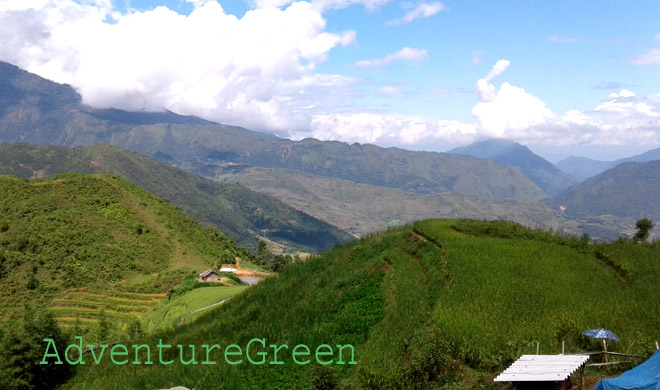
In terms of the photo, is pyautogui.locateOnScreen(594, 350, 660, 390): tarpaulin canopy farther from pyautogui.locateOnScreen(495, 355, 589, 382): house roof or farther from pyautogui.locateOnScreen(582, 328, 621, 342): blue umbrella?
pyautogui.locateOnScreen(582, 328, 621, 342): blue umbrella

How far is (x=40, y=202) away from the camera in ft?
209

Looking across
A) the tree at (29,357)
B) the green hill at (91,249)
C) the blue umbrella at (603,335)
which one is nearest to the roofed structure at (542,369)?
the blue umbrella at (603,335)

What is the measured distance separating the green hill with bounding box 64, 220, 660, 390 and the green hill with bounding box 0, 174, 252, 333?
2414cm

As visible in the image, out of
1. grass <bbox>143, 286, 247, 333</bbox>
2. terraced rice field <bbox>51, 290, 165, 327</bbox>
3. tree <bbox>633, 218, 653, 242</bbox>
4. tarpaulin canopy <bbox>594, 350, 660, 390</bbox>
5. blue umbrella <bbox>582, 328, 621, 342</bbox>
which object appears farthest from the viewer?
terraced rice field <bbox>51, 290, 165, 327</bbox>

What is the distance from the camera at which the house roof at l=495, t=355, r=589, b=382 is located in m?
9.98

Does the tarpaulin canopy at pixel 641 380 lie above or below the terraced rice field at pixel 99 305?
above

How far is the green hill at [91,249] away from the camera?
4950cm

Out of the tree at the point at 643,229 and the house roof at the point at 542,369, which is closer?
the house roof at the point at 542,369

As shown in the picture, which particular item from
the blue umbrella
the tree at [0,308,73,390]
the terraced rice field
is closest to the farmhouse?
the terraced rice field

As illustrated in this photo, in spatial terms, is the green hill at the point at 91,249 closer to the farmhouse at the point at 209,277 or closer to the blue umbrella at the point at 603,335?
the farmhouse at the point at 209,277

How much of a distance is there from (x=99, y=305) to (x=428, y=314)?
45.7 meters

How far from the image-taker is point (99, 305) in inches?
1951

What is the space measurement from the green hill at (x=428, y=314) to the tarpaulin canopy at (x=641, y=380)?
10.6 feet

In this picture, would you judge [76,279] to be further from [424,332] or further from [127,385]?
[424,332]
